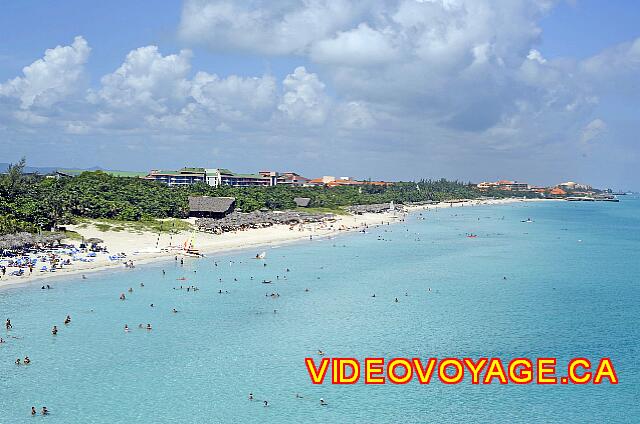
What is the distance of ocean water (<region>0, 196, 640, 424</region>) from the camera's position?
25.7m

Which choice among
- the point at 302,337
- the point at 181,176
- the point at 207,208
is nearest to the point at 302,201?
the point at 207,208

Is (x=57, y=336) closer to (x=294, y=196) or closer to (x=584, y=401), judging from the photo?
(x=584, y=401)

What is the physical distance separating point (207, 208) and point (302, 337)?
59615mm

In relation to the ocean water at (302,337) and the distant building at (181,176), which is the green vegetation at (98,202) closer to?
the ocean water at (302,337)

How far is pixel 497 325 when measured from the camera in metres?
38.9

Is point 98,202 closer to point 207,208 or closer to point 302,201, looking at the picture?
point 207,208

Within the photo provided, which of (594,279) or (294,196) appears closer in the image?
(594,279)

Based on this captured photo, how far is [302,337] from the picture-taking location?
35469 millimetres

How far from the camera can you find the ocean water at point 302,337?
2570cm

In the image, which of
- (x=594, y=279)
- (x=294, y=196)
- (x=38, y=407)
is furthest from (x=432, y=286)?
(x=294, y=196)

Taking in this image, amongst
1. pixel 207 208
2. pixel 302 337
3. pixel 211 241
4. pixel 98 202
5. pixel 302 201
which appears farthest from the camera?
pixel 302 201

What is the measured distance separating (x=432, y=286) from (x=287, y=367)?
25256 millimetres

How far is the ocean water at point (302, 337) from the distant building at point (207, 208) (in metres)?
26.9

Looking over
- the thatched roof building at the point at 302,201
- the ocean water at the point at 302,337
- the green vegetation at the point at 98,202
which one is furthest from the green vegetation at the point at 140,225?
the thatched roof building at the point at 302,201
